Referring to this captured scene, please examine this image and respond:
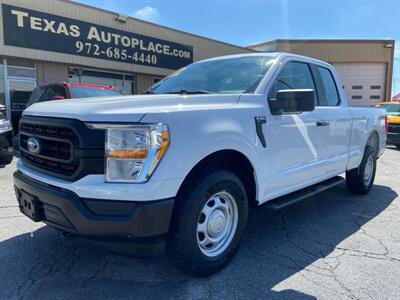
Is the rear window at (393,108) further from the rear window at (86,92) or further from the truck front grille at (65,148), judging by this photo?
the truck front grille at (65,148)

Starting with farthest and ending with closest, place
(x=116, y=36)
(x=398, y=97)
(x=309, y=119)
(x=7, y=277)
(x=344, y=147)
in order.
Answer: (x=398, y=97), (x=116, y=36), (x=344, y=147), (x=309, y=119), (x=7, y=277)

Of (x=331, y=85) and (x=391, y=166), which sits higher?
(x=331, y=85)

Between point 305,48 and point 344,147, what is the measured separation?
24927 mm

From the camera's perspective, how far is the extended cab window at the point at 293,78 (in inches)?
142

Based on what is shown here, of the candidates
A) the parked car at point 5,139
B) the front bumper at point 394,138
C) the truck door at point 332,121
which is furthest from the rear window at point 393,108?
the parked car at point 5,139

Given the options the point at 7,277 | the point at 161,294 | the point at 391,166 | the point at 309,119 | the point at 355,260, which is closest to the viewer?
the point at 161,294

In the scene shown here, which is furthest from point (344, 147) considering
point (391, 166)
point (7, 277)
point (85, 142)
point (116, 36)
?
point (116, 36)

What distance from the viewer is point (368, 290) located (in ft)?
9.18

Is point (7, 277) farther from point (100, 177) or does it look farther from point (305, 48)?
point (305, 48)

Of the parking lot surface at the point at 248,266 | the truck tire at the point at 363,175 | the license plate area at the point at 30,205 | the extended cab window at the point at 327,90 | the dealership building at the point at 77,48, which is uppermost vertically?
the dealership building at the point at 77,48

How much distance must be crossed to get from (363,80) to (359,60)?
1.55 m

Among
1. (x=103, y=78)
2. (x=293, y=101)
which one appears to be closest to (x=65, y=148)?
(x=293, y=101)

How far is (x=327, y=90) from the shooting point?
4.73 meters

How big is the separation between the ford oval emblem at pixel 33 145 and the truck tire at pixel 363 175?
14.8 feet
